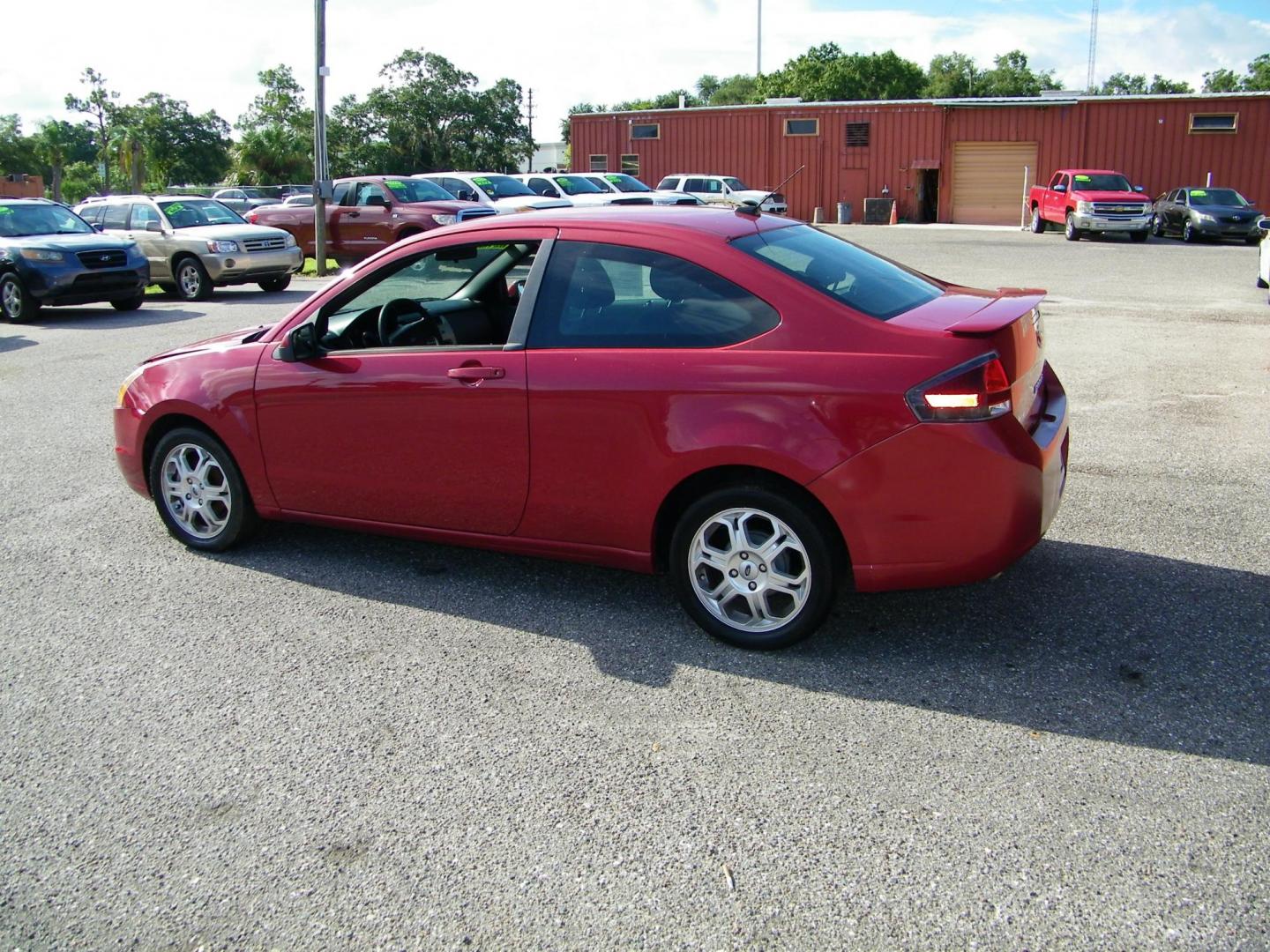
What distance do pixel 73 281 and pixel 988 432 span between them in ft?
48.9

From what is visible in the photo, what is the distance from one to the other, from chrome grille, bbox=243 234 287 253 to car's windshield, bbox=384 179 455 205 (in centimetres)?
381

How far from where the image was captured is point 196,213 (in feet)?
61.2

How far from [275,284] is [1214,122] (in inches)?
1358

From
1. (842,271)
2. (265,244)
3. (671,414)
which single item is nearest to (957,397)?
(842,271)

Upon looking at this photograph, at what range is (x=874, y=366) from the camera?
153 inches

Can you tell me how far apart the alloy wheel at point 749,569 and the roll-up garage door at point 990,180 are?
42.6 metres

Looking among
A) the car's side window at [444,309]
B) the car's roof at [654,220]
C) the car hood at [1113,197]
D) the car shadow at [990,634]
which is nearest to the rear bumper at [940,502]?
the car shadow at [990,634]

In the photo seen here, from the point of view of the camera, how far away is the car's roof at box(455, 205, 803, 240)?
4.47m

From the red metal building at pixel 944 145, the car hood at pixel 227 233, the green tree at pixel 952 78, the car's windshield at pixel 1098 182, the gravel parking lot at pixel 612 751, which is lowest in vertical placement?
the gravel parking lot at pixel 612 751

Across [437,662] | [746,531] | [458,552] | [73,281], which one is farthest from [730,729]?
[73,281]

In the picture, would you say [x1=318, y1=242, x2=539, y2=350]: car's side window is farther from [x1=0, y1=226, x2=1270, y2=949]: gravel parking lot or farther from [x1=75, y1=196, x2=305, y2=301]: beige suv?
[x1=75, y1=196, x2=305, y2=301]: beige suv

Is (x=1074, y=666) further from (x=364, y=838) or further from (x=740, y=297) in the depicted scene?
(x=364, y=838)

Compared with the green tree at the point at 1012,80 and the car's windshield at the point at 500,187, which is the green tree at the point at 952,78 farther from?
the car's windshield at the point at 500,187

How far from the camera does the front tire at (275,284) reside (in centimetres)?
1875
